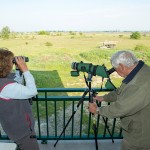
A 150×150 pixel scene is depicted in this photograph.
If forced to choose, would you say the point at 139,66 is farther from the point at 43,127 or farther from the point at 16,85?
the point at 43,127

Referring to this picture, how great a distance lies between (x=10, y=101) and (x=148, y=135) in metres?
1.20

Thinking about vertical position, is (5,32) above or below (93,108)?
above

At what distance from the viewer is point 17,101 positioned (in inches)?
67.3

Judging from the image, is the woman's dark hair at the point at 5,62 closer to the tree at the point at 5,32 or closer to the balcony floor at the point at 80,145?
the balcony floor at the point at 80,145

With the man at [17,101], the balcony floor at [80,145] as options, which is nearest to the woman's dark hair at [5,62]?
the man at [17,101]

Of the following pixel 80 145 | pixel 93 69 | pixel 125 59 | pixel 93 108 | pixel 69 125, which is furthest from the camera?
pixel 69 125

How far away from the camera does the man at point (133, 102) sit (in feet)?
5.09

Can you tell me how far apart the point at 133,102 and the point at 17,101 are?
930 millimetres

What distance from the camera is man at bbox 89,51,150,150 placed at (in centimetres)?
155

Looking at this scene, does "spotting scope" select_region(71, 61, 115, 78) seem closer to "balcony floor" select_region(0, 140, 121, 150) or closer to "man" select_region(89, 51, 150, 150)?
"man" select_region(89, 51, 150, 150)

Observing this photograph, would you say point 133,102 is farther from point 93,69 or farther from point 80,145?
point 80,145

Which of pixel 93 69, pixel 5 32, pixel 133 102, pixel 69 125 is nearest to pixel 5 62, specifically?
pixel 93 69

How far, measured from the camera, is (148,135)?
69.9 inches

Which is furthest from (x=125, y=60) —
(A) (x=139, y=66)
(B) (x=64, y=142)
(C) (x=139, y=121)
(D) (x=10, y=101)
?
(B) (x=64, y=142)
